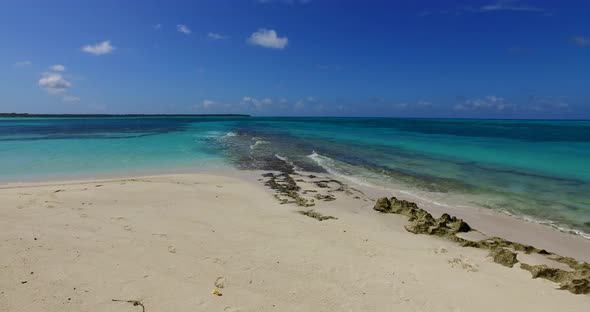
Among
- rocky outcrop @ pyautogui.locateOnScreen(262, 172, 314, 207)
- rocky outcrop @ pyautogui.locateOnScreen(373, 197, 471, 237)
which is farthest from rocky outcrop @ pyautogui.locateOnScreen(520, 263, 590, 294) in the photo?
rocky outcrop @ pyautogui.locateOnScreen(262, 172, 314, 207)

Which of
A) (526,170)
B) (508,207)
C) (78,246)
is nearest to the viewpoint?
(78,246)

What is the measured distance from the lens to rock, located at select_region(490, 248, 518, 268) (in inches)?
229

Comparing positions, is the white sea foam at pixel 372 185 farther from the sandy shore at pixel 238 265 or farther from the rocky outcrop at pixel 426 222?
the sandy shore at pixel 238 265

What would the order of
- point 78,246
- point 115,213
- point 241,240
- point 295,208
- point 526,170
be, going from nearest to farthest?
point 78,246, point 241,240, point 115,213, point 295,208, point 526,170

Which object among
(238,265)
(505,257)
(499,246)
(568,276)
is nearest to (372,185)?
(499,246)

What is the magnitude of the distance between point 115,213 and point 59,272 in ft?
10.7

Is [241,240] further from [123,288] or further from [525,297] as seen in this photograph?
[525,297]

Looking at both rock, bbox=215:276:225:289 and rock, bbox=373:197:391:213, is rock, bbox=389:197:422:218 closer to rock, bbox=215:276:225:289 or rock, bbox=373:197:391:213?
rock, bbox=373:197:391:213

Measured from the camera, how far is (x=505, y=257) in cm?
593

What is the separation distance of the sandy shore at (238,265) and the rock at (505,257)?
0.22 meters

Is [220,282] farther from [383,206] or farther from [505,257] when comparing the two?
[383,206]

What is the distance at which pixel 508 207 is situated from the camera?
32.4ft

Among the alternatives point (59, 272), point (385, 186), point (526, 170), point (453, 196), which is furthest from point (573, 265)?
point (526, 170)

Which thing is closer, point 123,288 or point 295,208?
point 123,288
